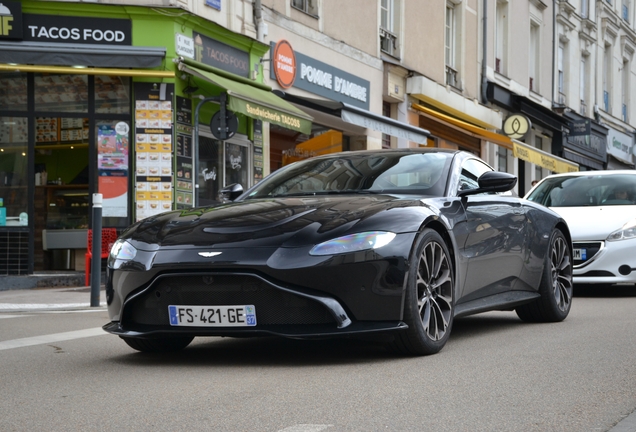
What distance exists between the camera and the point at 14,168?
15031mm

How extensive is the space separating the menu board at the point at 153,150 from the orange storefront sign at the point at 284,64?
3261 millimetres

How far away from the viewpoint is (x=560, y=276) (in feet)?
26.6

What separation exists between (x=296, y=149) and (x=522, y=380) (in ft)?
50.5

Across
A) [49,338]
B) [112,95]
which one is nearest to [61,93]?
[112,95]

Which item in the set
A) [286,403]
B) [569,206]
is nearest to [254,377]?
[286,403]

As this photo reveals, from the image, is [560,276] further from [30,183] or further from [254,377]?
[30,183]

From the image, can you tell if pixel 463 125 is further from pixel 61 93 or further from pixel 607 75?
pixel 607 75

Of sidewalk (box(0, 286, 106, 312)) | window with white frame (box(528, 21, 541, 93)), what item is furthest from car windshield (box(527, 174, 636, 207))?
window with white frame (box(528, 21, 541, 93))

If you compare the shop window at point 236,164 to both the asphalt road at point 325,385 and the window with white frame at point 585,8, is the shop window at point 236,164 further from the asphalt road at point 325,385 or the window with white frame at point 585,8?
the window with white frame at point 585,8

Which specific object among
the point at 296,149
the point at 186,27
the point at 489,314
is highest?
the point at 186,27

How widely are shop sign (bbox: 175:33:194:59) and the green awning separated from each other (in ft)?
1.03

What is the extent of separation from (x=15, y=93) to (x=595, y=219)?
335 inches

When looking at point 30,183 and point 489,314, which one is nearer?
point 489,314

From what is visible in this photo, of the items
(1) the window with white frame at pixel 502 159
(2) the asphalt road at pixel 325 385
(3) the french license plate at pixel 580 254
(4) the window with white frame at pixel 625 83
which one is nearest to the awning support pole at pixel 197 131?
(3) the french license plate at pixel 580 254
